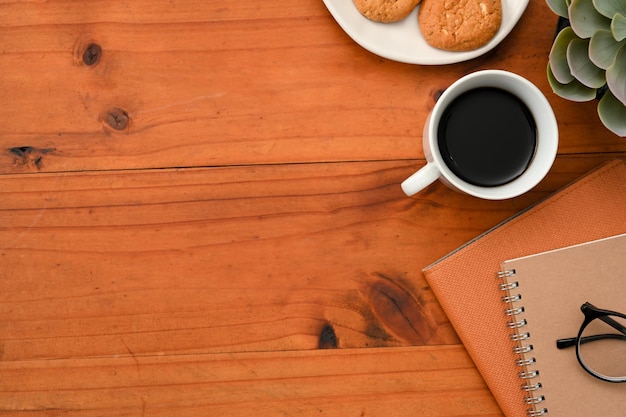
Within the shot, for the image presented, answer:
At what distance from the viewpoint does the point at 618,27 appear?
1.80 ft

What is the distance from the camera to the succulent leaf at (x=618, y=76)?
22.5 inches

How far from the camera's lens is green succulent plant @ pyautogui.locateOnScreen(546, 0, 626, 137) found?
565 mm

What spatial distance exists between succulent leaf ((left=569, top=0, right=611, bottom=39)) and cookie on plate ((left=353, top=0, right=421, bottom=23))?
18 centimetres

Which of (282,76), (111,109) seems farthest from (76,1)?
(282,76)

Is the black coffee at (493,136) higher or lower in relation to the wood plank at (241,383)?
Result: higher

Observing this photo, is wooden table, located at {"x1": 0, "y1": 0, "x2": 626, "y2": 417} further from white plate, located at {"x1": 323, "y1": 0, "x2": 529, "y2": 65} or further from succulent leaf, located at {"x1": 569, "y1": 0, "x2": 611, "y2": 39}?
succulent leaf, located at {"x1": 569, "y1": 0, "x2": 611, "y2": 39}

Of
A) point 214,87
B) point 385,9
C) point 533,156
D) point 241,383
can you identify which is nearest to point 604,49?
point 533,156

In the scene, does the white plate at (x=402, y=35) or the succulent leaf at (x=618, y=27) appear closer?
the succulent leaf at (x=618, y=27)

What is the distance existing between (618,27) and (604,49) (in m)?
0.03

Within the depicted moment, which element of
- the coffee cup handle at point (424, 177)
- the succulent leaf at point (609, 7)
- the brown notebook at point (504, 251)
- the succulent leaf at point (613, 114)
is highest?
the succulent leaf at point (609, 7)

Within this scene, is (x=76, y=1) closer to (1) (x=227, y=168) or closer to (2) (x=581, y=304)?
(1) (x=227, y=168)

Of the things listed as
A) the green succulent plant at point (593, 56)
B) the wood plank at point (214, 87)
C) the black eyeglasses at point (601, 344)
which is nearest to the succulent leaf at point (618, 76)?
the green succulent plant at point (593, 56)

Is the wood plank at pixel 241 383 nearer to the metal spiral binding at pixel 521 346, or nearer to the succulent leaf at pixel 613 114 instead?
the metal spiral binding at pixel 521 346

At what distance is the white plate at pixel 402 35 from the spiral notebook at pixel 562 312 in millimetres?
249
